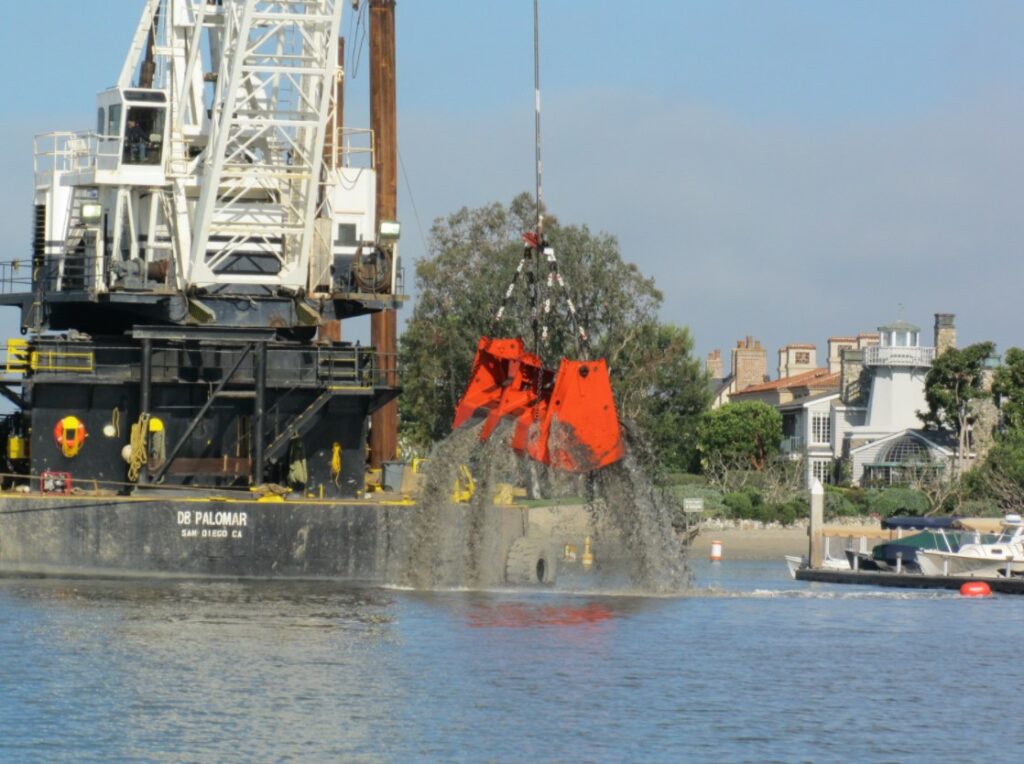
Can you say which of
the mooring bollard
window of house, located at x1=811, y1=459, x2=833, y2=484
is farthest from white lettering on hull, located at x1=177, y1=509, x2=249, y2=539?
window of house, located at x1=811, y1=459, x2=833, y2=484

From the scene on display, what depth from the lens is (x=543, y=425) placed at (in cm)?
3366

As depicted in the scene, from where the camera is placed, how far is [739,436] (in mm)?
98625

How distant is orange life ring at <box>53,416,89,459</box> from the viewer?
127 ft

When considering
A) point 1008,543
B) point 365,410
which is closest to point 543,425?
point 365,410

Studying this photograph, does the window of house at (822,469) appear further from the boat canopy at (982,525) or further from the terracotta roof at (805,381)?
the boat canopy at (982,525)

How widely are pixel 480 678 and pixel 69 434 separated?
13.6 m

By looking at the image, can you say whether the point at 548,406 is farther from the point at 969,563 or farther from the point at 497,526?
the point at 969,563

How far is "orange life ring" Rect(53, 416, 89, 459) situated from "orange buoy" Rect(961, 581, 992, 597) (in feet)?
70.7

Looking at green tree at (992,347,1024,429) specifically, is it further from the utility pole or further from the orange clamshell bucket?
the orange clamshell bucket

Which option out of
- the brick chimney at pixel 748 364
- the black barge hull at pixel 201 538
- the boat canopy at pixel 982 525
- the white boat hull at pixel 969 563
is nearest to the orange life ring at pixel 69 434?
the black barge hull at pixel 201 538

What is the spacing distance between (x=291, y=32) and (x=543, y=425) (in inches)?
455

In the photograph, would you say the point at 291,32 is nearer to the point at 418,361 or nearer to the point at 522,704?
the point at 522,704

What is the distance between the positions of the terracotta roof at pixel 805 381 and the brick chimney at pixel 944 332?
9843 mm

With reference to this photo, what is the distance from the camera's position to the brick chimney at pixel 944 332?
9975 cm
